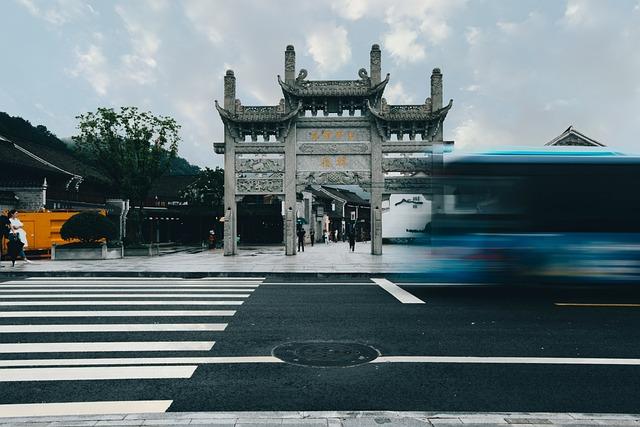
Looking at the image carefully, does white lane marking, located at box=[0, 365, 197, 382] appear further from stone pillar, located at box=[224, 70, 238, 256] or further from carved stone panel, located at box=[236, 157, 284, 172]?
carved stone panel, located at box=[236, 157, 284, 172]

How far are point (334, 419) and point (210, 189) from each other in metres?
39.1

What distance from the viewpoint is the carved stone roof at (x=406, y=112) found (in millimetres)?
22281

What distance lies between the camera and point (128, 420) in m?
3.45

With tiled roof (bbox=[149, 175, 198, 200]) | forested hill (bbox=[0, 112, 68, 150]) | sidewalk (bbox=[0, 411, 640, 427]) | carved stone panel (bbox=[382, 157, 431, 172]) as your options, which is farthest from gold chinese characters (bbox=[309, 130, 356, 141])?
forested hill (bbox=[0, 112, 68, 150])

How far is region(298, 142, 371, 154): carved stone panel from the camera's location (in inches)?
900

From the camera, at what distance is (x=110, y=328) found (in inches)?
266

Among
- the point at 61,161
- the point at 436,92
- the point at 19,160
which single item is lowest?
the point at 19,160

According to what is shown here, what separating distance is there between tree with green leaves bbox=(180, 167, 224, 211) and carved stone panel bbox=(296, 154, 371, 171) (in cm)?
1924

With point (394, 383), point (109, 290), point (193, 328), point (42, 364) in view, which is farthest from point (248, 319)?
point (109, 290)

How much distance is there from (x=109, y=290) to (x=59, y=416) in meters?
7.63

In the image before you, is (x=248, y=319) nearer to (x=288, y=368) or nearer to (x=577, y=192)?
(x=288, y=368)

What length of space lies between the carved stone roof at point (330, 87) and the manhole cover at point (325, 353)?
18.7m

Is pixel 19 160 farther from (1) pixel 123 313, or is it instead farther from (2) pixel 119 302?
(1) pixel 123 313

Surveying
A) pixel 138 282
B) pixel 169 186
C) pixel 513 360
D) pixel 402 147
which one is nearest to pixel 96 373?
pixel 513 360
